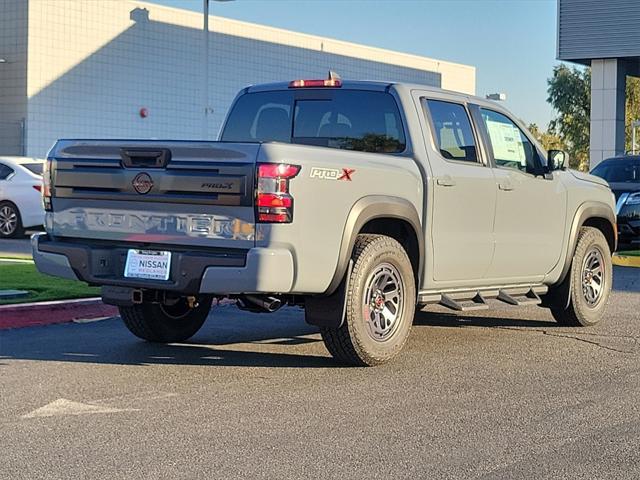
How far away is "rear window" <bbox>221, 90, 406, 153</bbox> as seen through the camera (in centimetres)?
835

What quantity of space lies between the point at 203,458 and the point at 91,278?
2547 millimetres

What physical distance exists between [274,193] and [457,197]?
7.01 ft

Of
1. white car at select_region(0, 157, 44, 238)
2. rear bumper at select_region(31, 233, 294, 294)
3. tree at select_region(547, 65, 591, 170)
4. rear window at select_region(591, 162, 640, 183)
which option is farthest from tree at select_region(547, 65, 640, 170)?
rear bumper at select_region(31, 233, 294, 294)

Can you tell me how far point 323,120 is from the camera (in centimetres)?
869

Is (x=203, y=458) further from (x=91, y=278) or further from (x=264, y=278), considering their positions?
(x=91, y=278)

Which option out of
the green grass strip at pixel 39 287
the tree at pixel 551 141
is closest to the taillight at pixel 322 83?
the green grass strip at pixel 39 287

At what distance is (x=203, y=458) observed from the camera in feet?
17.1

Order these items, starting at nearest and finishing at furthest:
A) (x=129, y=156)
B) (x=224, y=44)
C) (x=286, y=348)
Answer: (x=129, y=156) < (x=286, y=348) < (x=224, y=44)

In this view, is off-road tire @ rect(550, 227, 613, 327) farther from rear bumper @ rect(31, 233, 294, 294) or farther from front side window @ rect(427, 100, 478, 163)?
rear bumper @ rect(31, 233, 294, 294)

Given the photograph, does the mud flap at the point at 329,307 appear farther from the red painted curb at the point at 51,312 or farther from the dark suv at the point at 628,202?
the dark suv at the point at 628,202

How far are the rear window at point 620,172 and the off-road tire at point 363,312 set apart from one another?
40.9ft

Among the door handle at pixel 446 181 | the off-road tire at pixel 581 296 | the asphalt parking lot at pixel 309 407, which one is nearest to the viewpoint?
the asphalt parking lot at pixel 309 407

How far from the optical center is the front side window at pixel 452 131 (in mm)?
8461

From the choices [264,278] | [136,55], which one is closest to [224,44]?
[136,55]
